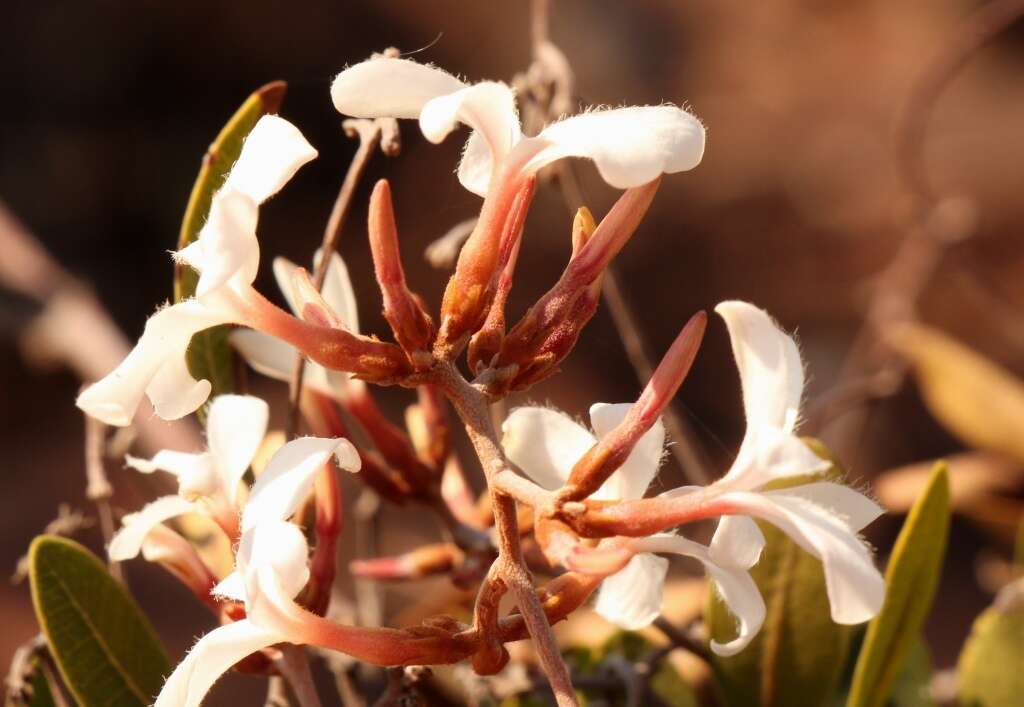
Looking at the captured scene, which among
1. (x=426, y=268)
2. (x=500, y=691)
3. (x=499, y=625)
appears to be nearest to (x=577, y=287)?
(x=499, y=625)

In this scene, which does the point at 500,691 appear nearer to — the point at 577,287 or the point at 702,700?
the point at 702,700

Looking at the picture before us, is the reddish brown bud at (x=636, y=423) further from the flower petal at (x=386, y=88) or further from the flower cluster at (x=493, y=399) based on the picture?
the flower petal at (x=386, y=88)

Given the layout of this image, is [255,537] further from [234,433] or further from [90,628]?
[90,628]

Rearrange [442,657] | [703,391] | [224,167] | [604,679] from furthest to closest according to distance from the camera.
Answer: [703,391], [604,679], [224,167], [442,657]

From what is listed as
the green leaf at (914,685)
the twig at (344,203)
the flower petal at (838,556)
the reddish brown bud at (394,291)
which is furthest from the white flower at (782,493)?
the green leaf at (914,685)

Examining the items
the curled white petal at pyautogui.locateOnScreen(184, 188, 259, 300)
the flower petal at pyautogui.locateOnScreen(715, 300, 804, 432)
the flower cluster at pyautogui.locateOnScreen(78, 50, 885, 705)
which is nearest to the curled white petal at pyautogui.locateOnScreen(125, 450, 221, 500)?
the flower cluster at pyautogui.locateOnScreen(78, 50, 885, 705)

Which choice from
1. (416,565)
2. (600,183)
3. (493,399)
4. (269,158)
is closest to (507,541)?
(493,399)
